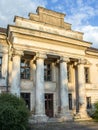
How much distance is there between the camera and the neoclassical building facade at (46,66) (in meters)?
20.7

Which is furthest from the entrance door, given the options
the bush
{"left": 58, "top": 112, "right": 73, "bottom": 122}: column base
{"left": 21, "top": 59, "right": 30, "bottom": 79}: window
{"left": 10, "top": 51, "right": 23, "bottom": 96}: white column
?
the bush

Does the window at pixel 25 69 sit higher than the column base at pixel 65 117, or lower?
higher

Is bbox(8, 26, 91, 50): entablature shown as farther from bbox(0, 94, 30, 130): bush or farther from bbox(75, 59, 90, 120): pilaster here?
bbox(0, 94, 30, 130): bush

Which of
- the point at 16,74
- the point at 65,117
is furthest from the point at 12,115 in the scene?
the point at 65,117

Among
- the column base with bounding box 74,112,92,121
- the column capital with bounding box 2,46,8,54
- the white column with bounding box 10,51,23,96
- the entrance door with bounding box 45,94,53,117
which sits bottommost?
the column base with bounding box 74,112,92,121

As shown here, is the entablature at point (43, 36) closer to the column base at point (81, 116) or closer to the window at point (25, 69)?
the window at point (25, 69)

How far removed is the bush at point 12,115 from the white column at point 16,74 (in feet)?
16.5

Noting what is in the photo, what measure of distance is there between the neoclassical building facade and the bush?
4.98m

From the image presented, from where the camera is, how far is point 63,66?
75.6 feet

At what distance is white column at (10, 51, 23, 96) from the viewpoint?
19859mm

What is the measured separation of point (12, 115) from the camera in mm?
13148

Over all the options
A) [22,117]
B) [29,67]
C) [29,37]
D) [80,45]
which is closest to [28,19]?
[29,37]

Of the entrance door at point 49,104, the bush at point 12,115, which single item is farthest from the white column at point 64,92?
the bush at point 12,115

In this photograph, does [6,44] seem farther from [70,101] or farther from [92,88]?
[92,88]
